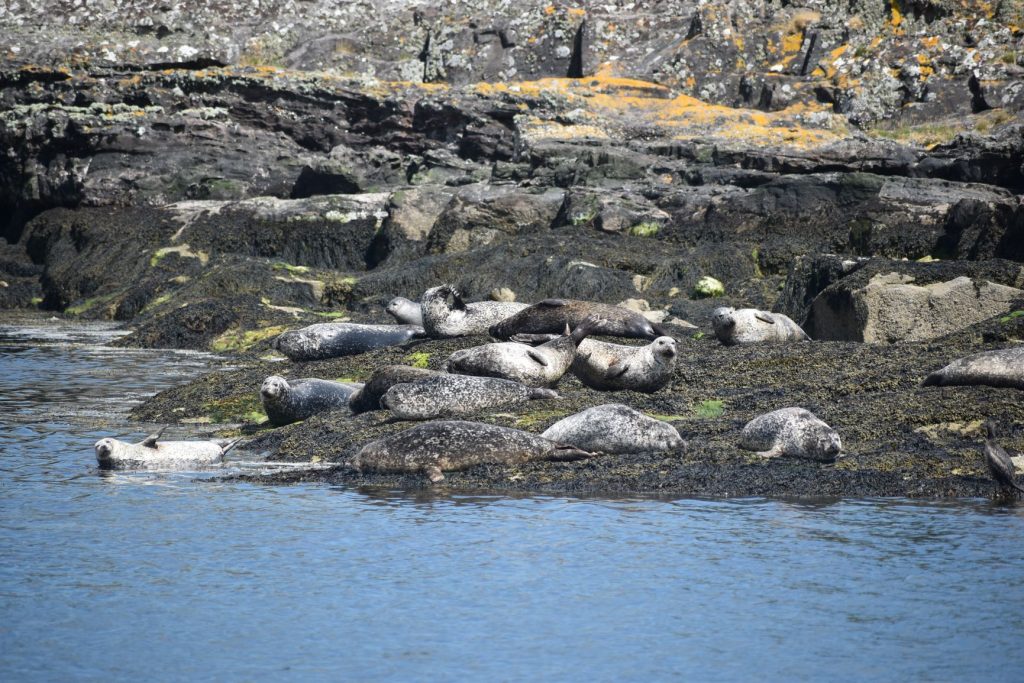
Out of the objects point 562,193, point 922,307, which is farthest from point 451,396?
point 562,193

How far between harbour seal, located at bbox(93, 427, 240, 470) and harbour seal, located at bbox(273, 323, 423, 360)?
4.79 meters

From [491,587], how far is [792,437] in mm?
2941

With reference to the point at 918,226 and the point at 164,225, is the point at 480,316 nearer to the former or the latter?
the point at 918,226

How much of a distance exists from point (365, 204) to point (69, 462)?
15.3 m

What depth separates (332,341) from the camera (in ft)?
43.1

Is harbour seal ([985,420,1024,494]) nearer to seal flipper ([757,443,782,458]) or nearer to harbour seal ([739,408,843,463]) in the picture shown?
harbour seal ([739,408,843,463])

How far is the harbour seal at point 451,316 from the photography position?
12.7 m

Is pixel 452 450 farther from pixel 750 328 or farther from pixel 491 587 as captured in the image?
pixel 750 328

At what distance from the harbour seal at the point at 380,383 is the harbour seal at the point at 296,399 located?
26 cm

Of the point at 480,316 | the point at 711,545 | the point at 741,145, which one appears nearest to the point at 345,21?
the point at 741,145

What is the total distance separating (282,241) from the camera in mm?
23016

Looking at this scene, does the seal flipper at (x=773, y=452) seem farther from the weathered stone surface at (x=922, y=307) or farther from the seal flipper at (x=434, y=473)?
the weathered stone surface at (x=922, y=307)

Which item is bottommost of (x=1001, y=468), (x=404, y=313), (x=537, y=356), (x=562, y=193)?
(x=404, y=313)

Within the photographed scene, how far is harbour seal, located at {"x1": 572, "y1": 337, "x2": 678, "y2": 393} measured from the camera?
988cm
